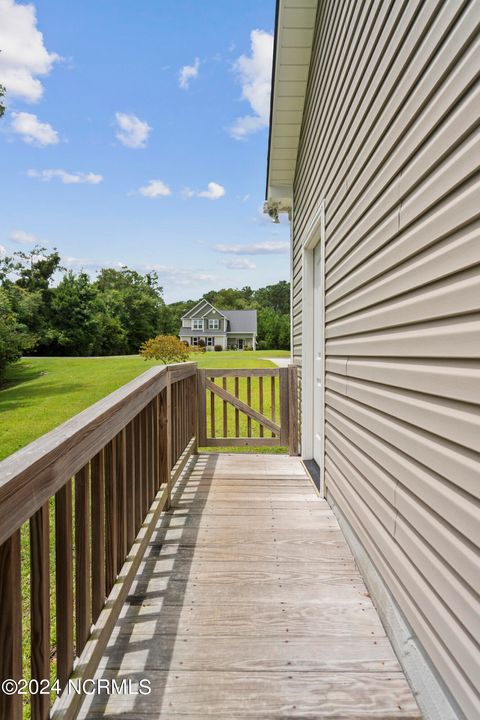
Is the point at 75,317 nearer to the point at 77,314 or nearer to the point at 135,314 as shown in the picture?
the point at 77,314

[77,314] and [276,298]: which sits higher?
[276,298]

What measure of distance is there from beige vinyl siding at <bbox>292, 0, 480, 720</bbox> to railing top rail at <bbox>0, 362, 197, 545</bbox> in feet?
3.64

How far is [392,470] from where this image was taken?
174 centimetres

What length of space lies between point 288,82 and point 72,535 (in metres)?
4.27

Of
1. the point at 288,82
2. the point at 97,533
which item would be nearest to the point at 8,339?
the point at 288,82

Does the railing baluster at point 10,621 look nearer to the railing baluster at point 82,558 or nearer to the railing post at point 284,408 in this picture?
the railing baluster at point 82,558

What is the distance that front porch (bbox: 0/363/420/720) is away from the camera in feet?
3.51

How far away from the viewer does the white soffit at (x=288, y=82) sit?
11.5 feet

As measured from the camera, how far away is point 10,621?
90cm

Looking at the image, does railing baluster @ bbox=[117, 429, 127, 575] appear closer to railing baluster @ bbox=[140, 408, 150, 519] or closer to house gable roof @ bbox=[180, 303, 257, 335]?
railing baluster @ bbox=[140, 408, 150, 519]

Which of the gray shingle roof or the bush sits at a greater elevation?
the gray shingle roof

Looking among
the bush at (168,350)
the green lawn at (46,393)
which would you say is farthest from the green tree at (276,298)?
the bush at (168,350)

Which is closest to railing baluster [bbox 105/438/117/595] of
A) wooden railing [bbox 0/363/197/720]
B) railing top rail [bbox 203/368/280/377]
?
wooden railing [bbox 0/363/197/720]

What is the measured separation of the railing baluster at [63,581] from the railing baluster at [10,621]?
293 mm
